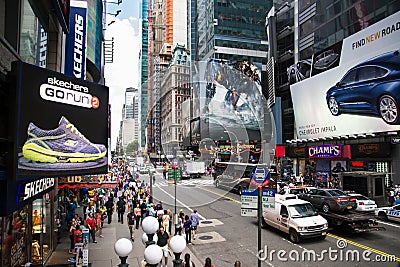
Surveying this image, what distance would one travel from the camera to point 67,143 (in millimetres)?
6703

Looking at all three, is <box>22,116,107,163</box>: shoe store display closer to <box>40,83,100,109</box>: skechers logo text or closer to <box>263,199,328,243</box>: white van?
<box>40,83,100,109</box>: skechers logo text

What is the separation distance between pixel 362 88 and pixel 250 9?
190ft

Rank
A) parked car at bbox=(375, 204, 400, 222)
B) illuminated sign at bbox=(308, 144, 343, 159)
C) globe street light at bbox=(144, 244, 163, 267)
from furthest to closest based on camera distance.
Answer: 1. illuminated sign at bbox=(308, 144, 343, 159)
2. parked car at bbox=(375, 204, 400, 222)
3. globe street light at bbox=(144, 244, 163, 267)

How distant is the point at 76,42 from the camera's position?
14156 millimetres

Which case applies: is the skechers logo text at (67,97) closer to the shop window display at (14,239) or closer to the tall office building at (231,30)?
the shop window display at (14,239)

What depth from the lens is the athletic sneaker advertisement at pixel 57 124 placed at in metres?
5.54

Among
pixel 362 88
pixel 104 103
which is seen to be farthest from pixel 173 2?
pixel 104 103

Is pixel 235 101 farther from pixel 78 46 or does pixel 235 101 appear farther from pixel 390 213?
pixel 78 46

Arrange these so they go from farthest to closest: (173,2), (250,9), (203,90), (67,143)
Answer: (173,2) → (250,9) → (203,90) → (67,143)

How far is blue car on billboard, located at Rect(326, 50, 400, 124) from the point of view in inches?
979

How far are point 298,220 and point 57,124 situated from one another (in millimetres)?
11139

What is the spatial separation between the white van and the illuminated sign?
741 inches

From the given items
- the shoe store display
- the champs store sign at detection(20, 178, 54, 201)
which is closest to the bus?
the champs store sign at detection(20, 178, 54, 201)

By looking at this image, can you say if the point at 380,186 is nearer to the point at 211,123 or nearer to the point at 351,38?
the point at 351,38
